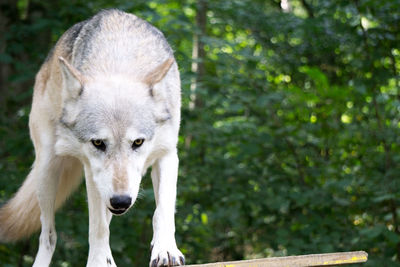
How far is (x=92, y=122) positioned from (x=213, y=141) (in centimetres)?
375

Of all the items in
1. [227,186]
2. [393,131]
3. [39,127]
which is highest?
[39,127]

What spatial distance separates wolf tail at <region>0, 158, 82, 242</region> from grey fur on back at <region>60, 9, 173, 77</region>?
100 centimetres

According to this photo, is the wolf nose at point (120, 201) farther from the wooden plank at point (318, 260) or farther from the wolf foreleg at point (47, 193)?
the wolf foreleg at point (47, 193)

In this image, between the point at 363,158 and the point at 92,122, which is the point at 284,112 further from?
the point at 92,122

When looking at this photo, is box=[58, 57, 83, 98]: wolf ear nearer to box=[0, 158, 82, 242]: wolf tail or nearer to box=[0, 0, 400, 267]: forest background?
box=[0, 158, 82, 242]: wolf tail

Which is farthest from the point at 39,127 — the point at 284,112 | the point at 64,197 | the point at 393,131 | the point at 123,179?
the point at 393,131

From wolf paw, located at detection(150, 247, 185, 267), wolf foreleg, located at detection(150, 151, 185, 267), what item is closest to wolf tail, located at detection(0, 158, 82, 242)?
wolf foreleg, located at detection(150, 151, 185, 267)

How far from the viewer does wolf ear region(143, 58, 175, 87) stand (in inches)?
139

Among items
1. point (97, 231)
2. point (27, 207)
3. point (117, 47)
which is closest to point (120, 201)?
point (97, 231)

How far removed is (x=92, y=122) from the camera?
3.31 metres

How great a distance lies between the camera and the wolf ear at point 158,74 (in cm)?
353

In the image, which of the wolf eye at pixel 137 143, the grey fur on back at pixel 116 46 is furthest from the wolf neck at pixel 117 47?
the wolf eye at pixel 137 143

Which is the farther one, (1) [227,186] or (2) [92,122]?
(1) [227,186]

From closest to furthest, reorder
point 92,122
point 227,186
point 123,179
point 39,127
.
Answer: point 123,179
point 92,122
point 39,127
point 227,186
